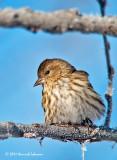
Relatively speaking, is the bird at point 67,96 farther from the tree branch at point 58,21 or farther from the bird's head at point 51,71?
the tree branch at point 58,21

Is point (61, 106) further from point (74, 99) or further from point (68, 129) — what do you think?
point (68, 129)

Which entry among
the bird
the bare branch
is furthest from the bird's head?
the bare branch

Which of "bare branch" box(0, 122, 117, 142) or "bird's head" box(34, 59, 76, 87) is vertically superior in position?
"bird's head" box(34, 59, 76, 87)

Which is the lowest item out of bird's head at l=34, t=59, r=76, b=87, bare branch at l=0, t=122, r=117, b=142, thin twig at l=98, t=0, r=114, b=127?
bare branch at l=0, t=122, r=117, b=142

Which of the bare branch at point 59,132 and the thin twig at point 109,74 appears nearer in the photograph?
the thin twig at point 109,74

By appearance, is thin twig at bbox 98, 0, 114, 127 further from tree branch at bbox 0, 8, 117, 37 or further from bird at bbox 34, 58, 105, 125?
bird at bbox 34, 58, 105, 125

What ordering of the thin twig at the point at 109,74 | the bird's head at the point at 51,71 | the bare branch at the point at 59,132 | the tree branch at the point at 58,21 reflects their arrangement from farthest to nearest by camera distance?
the bird's head at the point at 51,71 < the bare branch at the point at 59,132 < the thin twig at the point at 109,74 < the tree branch at the point at 58,21

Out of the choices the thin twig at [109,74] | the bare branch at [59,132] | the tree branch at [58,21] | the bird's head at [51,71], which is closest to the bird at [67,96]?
the bird's head at [51,71]
